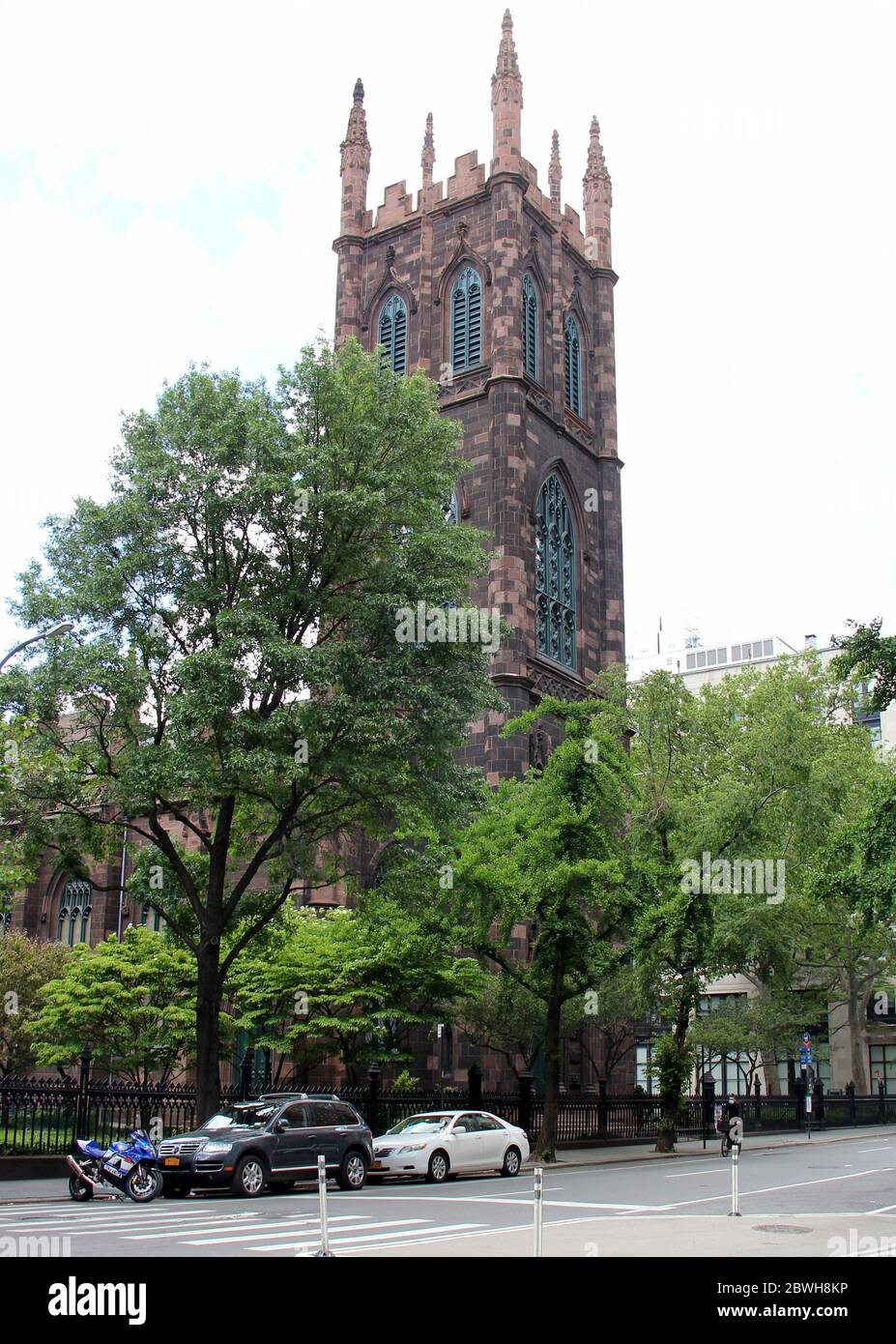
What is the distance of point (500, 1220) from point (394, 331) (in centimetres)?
4114

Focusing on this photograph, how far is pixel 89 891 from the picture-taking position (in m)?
52.7

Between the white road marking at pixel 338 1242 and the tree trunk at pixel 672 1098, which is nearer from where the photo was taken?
the white road marking at pixel 338 1242

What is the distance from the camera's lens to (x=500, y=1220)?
15.5 metres

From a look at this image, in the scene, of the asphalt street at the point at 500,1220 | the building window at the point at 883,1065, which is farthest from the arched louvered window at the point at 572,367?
the building window at the point at 883,1065

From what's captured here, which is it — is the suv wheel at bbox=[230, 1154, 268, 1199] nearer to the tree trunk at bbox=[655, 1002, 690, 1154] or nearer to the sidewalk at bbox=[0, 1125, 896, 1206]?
the sidewalk at bbox=[0, 1125, 896, 1206]

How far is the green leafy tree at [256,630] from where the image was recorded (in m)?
23.0

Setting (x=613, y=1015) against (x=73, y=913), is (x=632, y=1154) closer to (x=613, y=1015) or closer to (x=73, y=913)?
(x=613, y=1015)

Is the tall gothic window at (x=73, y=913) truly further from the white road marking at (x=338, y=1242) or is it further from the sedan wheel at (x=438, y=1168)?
the white road marking at (x=338, y=1242)

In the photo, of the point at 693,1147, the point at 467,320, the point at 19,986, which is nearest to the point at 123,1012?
the point at 19,986

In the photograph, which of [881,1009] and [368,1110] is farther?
[881,1009]

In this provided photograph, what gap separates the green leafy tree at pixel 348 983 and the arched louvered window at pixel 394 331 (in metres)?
24.4

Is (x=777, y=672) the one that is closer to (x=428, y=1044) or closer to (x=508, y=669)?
(x=508, y=669)

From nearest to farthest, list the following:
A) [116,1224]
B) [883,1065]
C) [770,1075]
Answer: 1. [116,1224]
2. [770,1075]
3. [883,1065]
